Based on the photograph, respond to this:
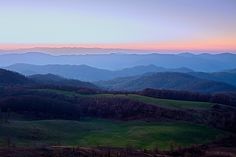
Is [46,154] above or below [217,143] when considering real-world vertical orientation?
above

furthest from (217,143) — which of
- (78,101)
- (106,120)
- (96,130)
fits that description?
(78,101)

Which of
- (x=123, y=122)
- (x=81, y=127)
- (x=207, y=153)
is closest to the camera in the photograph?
(x=207, y=153)

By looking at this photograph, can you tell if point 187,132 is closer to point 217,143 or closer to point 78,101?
point 217,143

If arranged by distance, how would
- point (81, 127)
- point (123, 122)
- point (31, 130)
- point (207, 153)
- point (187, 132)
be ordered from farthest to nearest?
point (123, 122)
point (81, 127)
point (187, 132)
point (31, 130)
point (207, 153)

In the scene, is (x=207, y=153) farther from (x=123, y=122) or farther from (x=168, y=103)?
(x=168, y=103)

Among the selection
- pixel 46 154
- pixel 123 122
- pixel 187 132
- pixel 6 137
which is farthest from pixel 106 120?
pixel 46 154

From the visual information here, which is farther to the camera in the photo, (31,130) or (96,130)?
(96,130)
